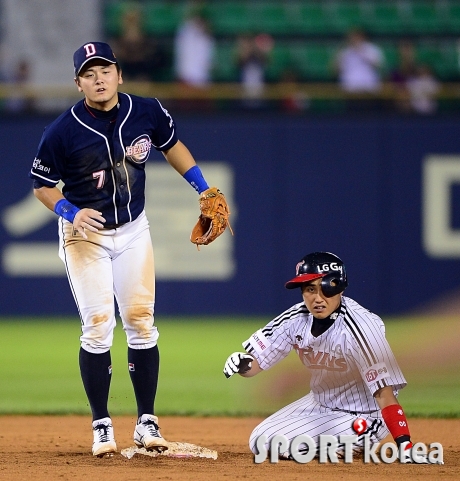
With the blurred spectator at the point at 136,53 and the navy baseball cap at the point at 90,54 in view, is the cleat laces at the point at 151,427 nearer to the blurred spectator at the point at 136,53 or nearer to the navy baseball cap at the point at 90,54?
the navy baseball cap at the point at 90,54

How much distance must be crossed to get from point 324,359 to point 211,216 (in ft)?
3.18

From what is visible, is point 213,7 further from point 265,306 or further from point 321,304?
point 321,304

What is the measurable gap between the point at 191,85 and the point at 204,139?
0.64m

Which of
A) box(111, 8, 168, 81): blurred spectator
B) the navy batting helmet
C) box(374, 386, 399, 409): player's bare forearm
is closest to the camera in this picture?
box(374, 386, 399, 409): player's bare forearm

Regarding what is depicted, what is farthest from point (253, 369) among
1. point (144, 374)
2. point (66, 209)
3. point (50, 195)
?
point (50, 195)

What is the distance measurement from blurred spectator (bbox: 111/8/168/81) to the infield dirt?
21.0 ft

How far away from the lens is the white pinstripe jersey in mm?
4621

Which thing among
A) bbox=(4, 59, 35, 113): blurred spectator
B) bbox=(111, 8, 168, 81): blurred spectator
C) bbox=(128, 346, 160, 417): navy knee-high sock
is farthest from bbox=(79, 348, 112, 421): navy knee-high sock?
bbox=(111, 8, 168, 81): blurred spectator

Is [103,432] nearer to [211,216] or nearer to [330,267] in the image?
[211,216]

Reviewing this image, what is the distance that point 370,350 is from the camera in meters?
4.63

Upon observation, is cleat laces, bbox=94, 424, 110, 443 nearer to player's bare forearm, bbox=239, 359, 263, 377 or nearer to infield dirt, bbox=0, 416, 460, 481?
infield dirt, bbox=0, 416, 460, 481

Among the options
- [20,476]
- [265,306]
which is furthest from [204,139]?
[20,476]

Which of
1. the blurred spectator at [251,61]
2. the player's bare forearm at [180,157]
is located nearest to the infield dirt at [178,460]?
the player's bare forearm at [180,157]

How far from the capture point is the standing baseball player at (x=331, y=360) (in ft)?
15.1
